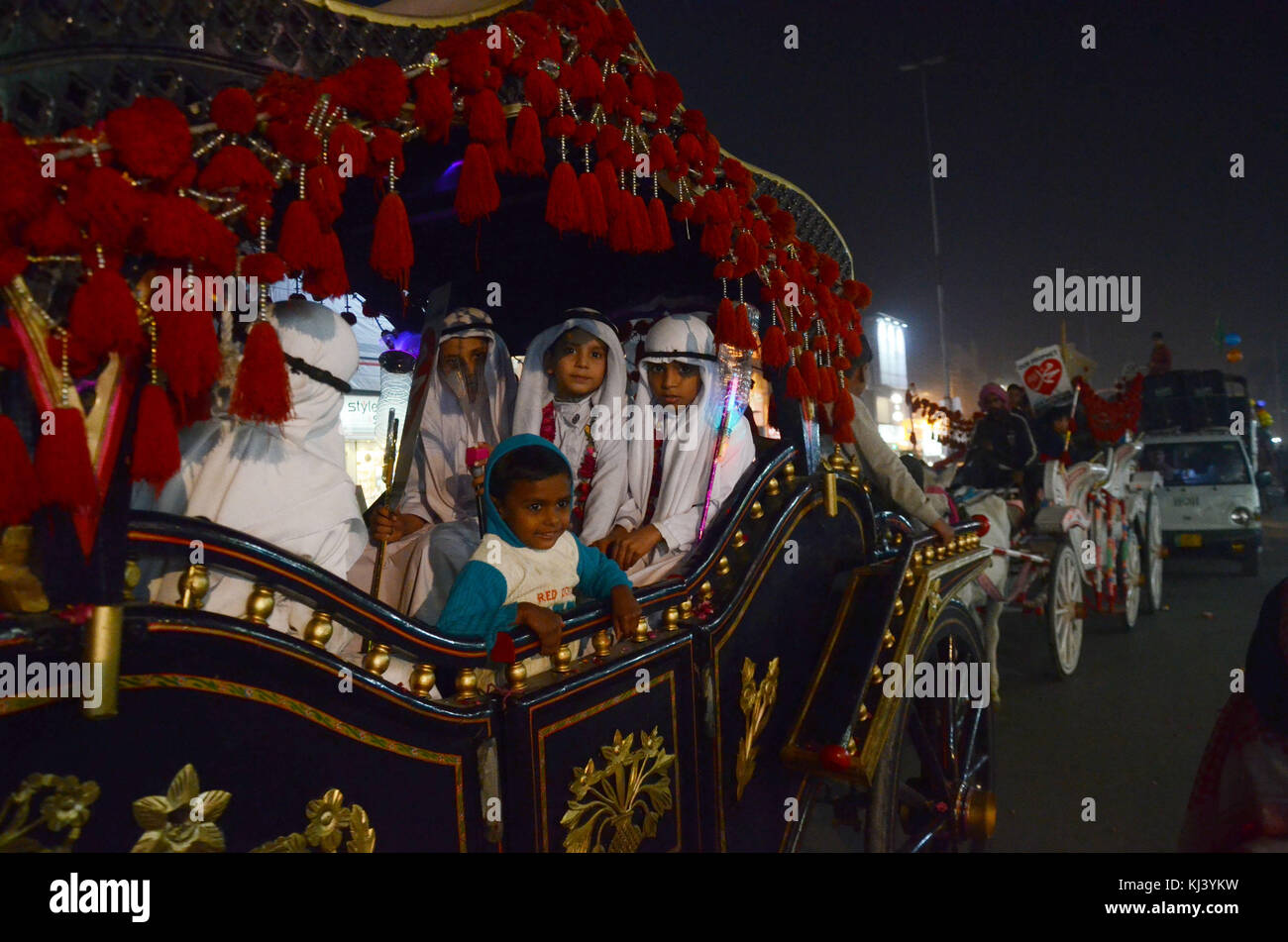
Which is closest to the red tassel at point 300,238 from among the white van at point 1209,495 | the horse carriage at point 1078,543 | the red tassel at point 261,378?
the red tassel at point 261,378

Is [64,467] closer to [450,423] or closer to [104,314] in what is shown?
[104,314]

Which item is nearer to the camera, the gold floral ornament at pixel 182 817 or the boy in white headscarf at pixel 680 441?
the gold floral ornament at pixel 182 817

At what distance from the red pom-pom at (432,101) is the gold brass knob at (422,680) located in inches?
42.6

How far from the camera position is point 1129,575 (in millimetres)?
6918

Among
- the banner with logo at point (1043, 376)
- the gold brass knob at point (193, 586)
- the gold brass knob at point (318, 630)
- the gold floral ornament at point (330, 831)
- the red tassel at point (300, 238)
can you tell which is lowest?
the gold floral ornament at point (330, 831)

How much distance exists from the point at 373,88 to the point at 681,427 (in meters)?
1.53

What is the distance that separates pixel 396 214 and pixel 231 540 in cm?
73

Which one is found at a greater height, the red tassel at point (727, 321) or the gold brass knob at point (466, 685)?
the red tassel at point (727, 321)

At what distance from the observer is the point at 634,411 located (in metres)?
2.77

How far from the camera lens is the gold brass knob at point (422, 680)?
4.66 feet

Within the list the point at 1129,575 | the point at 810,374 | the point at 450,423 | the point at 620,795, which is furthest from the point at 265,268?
the point at 1129,575

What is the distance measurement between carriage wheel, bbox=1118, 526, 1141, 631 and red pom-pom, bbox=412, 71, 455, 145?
729 cm

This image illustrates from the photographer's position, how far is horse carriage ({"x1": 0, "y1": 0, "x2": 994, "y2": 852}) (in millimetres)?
1012

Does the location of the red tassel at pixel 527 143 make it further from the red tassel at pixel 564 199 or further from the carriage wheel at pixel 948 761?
the carriage wheel at pixel 948 761
